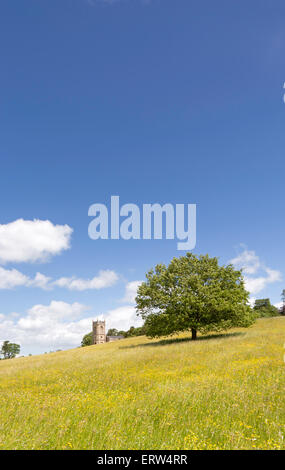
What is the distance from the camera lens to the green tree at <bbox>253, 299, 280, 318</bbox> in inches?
3740

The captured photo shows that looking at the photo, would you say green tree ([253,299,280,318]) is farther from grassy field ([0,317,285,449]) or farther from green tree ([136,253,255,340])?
grassy field ([0,317,285,449])

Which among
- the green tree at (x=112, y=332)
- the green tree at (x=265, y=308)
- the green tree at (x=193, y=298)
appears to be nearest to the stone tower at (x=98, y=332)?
the green tree at (x=112, y=332)

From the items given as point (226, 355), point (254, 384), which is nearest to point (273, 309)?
point (226, 355)

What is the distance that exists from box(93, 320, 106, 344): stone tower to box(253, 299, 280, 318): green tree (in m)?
74.3

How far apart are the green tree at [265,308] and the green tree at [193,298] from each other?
68164mm

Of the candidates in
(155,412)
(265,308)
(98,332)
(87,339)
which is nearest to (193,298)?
(155,412)

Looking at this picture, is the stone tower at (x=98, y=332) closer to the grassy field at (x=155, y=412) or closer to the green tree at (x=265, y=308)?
the green tree at (x=265, y=308)

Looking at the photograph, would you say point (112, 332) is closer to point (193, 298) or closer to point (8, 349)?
point (8, 349)

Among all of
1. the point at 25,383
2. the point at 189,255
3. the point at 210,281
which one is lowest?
the point at 25,383

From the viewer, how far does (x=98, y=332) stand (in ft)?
462

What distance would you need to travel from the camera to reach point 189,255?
3544 centimetres

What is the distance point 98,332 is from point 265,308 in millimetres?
→ 79634
